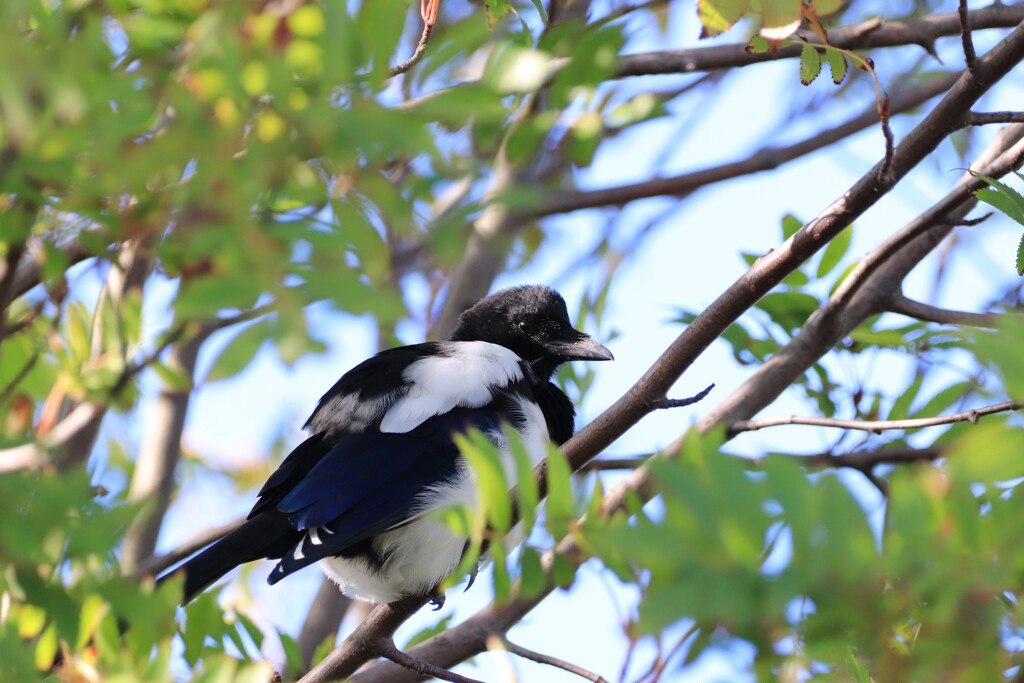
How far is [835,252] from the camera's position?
9.36 feet

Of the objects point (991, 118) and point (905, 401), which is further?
point (905, 401)

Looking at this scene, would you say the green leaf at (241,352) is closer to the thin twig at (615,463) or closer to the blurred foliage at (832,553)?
the blurred foliage at (832,553)

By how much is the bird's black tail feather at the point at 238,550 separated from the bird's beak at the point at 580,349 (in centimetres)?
115

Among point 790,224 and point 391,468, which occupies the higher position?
point 790,224

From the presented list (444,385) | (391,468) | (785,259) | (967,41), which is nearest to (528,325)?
(444,385)

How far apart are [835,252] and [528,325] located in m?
1.22

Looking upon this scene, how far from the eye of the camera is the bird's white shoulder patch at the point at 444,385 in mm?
3092

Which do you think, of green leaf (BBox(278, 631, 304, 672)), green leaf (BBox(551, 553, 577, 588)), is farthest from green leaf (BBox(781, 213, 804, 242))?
green leaf (BBox(278, 631, 304, 672))

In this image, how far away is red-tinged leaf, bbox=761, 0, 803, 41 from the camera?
173 cm

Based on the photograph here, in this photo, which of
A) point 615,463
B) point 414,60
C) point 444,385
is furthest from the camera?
point 444,385

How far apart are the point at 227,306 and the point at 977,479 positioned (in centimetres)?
116

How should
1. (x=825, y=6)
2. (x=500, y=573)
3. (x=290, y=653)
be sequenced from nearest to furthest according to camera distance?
1. (x=500, y=573)
2. (x=825, y=6)
3. (x=290, y=653)

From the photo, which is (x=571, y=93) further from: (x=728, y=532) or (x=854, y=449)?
(x=728, y=532)

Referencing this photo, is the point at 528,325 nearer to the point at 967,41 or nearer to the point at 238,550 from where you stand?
the point at 238,550
